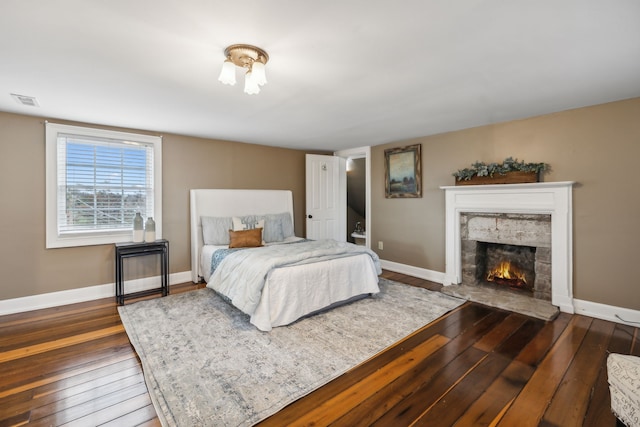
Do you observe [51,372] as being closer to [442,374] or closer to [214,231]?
[214,231]

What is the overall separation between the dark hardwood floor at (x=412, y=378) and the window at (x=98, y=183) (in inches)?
45.0

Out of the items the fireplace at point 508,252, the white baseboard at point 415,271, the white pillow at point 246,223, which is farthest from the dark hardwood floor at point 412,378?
the white pillow at point 246,223

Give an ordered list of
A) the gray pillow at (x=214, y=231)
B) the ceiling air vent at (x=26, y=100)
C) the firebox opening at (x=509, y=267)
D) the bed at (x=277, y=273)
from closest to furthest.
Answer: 1. the ceiling air vent at (x=26, y=100)
2. the bed at (x=277, y=273)
3. the firebox opening at (x=509, y=267)
4. the gray pillow at (x=214, y=231)

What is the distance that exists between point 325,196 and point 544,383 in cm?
409

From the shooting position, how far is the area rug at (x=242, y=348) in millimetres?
1744

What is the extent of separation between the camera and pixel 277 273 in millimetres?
2816

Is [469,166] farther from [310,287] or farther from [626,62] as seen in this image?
[310,287]

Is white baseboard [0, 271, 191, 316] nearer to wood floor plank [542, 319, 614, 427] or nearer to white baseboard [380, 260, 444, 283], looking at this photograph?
white baseboard [380, 260, 444, 283]

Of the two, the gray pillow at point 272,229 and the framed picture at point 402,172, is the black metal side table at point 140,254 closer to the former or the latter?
the gray pillow at point 272,229

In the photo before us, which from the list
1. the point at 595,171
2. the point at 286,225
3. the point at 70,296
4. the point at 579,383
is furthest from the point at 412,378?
the point at 70,296

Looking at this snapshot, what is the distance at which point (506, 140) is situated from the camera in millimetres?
3592

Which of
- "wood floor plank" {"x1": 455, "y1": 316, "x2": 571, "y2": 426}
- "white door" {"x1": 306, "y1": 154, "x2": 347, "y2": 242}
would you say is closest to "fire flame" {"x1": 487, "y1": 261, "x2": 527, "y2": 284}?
"wood floor plank" {"x1": 455, "y1": 316, "x2": 571, "y2": 426}

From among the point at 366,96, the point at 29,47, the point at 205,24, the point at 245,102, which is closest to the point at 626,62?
the point at 366,96

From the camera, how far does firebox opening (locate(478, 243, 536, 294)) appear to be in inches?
146
